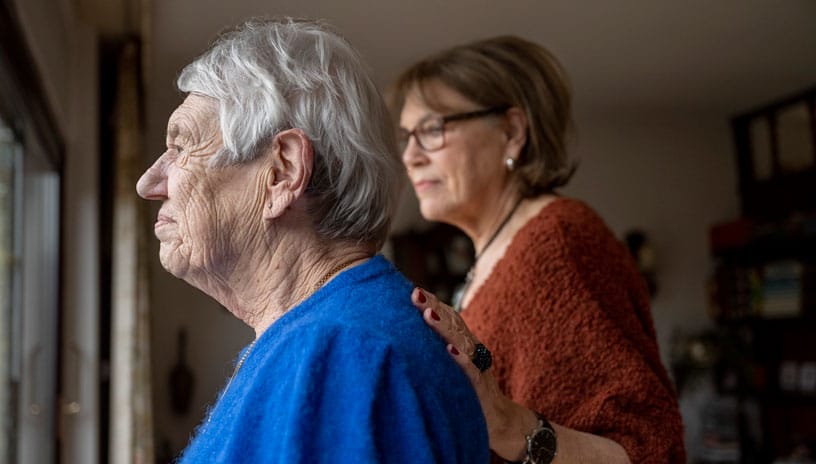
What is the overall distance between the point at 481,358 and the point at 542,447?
8.1 inches

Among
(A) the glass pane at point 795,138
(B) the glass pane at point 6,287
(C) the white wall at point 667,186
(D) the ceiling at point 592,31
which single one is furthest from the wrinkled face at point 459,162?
(A) the glass pane at point 795,138

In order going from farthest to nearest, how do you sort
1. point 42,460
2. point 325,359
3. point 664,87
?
point 664,87
point 42,460
point 325,359

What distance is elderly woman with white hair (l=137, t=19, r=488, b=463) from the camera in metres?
0.71

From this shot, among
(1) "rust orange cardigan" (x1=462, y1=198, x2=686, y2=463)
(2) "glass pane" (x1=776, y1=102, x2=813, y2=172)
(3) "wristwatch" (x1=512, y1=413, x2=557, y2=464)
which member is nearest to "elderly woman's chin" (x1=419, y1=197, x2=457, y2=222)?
(1) "rust orange cardigan" (x1=462, y1=198, x2=686, y2=463)

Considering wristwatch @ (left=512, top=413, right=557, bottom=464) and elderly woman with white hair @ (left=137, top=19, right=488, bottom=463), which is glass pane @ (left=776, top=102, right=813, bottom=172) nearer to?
wristwatch @ (left=512, top=413, right=557, bottom=464)

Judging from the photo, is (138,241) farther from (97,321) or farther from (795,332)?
(795,332)

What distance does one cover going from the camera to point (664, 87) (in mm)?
5352

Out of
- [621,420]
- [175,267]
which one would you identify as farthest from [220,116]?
[621,420]

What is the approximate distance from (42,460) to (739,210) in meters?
5.00

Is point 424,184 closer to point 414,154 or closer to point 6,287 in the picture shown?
point 414,154

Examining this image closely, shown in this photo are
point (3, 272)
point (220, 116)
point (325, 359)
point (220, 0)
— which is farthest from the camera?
point (220, 0)

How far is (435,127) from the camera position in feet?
4.88

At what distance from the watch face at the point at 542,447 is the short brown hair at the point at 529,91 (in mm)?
498

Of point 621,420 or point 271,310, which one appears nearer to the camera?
point 271,310
